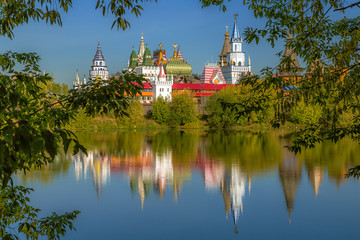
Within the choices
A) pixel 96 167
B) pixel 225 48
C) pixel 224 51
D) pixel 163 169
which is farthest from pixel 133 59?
pixel 163 169

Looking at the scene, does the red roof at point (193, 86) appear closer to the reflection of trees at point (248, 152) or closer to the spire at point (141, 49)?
the spire at point (141, 49)

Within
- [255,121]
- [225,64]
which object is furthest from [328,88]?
[225,64]

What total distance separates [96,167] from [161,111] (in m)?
26.8

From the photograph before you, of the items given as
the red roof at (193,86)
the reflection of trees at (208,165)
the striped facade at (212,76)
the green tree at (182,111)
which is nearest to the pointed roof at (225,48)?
the striped facade at (212,76)

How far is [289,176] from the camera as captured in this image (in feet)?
58.9

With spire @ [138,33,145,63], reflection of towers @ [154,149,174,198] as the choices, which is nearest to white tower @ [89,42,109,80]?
spire @ [138,33,145,63]

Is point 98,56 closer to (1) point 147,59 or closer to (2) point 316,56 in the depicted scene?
(1) point 147,59

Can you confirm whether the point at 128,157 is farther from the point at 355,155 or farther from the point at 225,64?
the point at 225,64

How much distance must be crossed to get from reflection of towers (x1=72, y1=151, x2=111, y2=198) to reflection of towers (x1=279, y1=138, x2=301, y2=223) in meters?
5.77

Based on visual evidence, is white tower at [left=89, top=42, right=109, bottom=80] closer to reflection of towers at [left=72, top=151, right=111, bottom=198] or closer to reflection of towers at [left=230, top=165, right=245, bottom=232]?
reflection of towers at [left=72, top=151, right=111, bottom=198]

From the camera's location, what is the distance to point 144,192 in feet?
49.8

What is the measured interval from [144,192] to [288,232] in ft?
18.1

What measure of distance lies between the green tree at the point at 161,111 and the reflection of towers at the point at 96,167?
21.9 meters

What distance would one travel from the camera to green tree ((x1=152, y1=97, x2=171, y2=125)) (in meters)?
46.7
